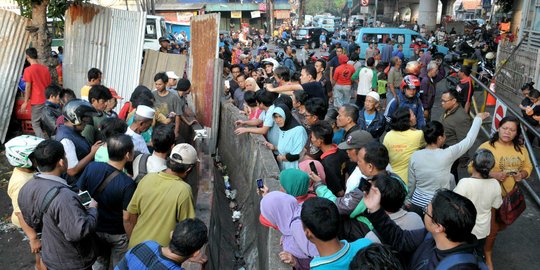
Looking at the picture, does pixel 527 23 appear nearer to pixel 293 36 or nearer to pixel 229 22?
pixel 293 36

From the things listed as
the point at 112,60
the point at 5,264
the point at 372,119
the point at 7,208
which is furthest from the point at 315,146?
the point at 112,60

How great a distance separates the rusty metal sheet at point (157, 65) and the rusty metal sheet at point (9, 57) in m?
2.56

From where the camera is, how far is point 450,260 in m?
2.33

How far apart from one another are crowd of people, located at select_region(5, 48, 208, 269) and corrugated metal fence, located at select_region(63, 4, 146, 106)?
17.8 ft

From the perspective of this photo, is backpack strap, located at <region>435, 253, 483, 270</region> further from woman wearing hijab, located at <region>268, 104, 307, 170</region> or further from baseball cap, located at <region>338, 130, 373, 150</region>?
woman wearing hijab, located at <region>268, 104, 307, 170</region>

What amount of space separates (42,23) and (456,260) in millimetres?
9244

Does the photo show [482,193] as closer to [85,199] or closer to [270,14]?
[85,199]

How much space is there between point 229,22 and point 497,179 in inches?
1622

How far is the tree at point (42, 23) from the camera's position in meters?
8.74

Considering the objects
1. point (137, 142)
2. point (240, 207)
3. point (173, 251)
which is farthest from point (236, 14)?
point (173, 251)

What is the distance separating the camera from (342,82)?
31.1 feet

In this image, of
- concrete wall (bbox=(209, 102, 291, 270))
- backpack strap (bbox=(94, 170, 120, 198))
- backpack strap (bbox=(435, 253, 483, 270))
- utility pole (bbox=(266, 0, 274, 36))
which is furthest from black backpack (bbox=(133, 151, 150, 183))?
utility pole (bbox=(266, 0, 274, 36))

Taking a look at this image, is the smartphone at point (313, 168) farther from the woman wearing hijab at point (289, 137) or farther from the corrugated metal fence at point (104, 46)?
the corrugated metal fence at point (104, 46)

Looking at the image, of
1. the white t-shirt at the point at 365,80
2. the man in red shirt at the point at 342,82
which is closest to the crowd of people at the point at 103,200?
the man in red shirt at the point at 342,82
